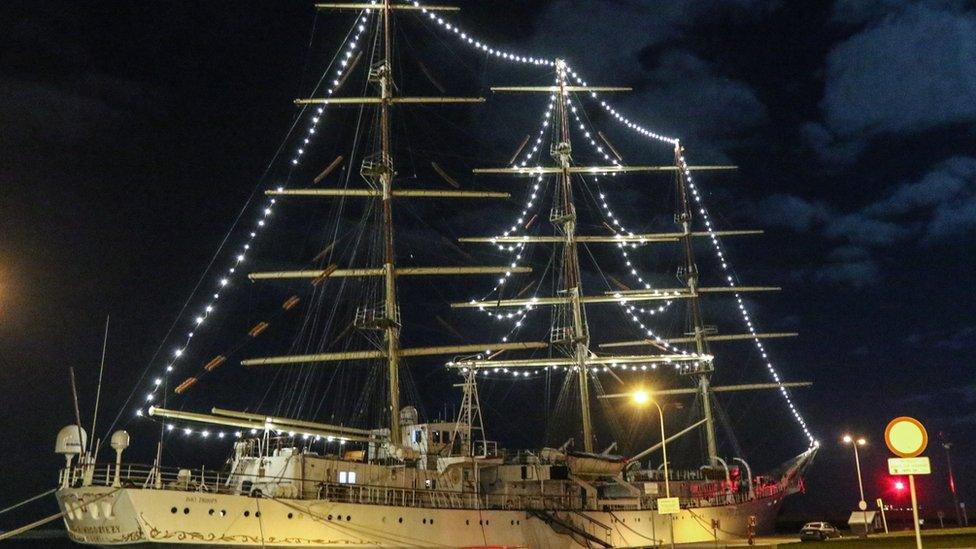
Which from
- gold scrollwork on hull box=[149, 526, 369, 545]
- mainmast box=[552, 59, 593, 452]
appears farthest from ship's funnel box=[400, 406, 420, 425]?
mainmast box=[552, 59, 593, 452]

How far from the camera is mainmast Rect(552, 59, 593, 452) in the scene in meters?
51.4

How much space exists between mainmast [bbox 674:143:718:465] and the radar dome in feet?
161

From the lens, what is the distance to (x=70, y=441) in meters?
21.9

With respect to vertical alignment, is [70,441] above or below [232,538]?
above

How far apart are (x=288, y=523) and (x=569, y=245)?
3396cm

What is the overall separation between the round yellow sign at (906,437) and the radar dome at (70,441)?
71.1 ft

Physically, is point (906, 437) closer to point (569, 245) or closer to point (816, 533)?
point (816, 533)

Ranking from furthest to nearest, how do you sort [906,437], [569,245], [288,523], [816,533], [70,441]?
→ [569,245] → [816,533] → [288,523] → [70,441] → [906,437]

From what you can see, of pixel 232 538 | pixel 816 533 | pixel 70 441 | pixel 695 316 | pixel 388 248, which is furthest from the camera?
pixel 695 316

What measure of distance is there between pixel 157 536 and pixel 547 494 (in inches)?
741

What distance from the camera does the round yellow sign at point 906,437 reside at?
7.85 metres

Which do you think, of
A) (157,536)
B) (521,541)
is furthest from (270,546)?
(521,541)

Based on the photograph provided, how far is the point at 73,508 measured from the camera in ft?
73.1

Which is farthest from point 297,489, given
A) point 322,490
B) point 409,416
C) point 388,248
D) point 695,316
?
point 695,316
